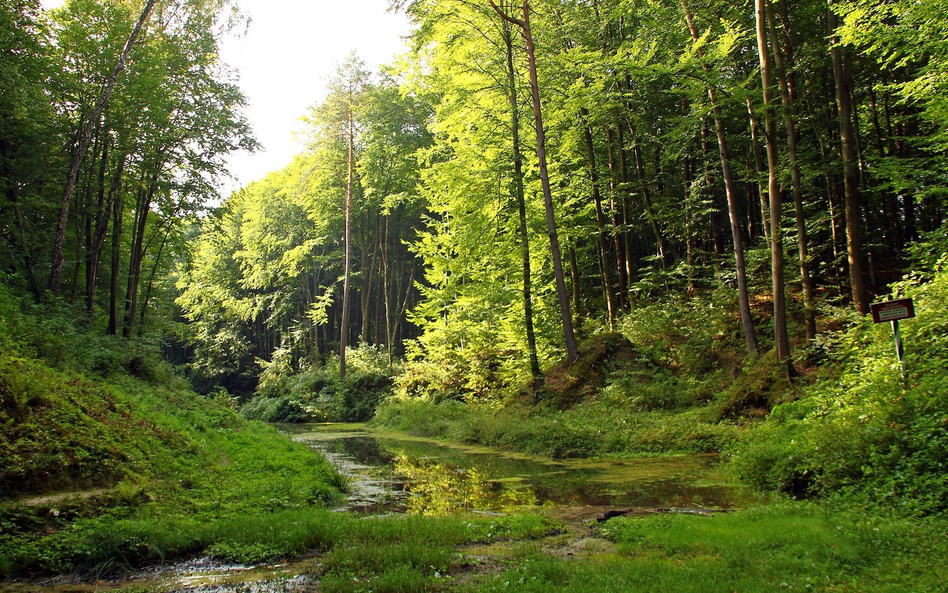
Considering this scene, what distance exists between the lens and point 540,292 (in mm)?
22266

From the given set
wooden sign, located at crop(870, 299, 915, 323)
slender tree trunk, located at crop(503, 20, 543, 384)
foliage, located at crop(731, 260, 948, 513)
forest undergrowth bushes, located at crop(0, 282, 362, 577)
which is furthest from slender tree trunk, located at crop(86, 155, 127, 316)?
wooden sign, located at crop(870, 299, 915, 323)

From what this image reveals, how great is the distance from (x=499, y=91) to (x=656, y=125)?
7.37m

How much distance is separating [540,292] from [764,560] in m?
18.1

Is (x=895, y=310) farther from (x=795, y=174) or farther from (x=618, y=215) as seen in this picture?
(x=618, y=215)

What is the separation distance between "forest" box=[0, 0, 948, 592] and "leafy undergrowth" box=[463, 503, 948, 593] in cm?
4

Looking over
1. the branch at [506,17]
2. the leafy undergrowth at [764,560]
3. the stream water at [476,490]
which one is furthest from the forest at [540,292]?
the branch at [506,17]

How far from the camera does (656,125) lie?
856 inches

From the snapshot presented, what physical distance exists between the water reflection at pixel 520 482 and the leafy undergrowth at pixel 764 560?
1.90 metres

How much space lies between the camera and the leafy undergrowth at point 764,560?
3.81 meters

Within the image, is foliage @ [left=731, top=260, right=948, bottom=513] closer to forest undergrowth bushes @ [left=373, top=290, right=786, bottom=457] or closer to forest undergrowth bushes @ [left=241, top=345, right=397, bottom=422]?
forest undergrowth bushes @ [left=373, top=290, right=786, bottom=457]

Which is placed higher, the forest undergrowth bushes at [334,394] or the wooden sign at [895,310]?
the wooden sign at [895,310]

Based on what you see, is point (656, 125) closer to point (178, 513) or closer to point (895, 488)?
point (895, 488)

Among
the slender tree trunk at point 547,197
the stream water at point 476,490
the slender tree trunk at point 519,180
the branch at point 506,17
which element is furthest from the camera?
the slender tree trunk at point 519,180

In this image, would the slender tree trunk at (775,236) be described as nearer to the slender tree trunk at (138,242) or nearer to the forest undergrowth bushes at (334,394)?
the forest undergrowth bushes at (334,394)
